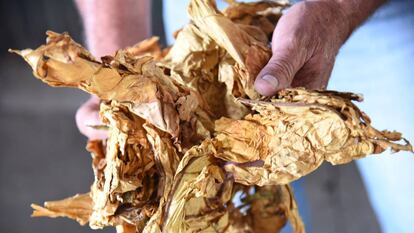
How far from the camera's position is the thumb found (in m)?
0.52

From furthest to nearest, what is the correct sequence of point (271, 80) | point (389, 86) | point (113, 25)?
1. point (113, 25)
2. point (389, 86)
3. point (271, 80)

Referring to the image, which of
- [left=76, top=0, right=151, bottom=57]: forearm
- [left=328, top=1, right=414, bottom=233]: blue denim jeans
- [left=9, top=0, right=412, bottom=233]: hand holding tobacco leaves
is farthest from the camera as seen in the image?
[left=76, top=0, right=151, bottom=57]: forearm

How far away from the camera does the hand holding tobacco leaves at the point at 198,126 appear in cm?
48

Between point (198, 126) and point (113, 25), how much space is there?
1.81 feet

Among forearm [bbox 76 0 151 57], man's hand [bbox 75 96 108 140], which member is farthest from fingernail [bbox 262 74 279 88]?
forearm [bbox 76 0 151 57]

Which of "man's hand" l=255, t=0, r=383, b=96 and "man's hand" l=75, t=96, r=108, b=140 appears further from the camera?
"man's hand" l=75, t=96, r=108, b=140

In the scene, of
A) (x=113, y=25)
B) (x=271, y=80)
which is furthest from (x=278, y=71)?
(x=113, y=25)

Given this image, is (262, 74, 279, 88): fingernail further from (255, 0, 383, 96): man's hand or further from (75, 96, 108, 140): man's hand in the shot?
(75, 96, 108, 140): man's hand

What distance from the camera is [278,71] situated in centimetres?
53

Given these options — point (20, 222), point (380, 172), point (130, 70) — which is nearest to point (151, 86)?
point (130, 70)

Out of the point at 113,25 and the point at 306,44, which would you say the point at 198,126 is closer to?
the point at 306,44

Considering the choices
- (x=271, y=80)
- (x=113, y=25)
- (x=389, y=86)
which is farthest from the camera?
(x=113, y=25)

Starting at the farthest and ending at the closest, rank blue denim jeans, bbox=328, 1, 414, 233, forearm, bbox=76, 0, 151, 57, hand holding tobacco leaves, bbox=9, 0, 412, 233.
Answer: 1. forearm, bbox=76, 0, 151, 57
2. blue denim jeans, bbox=328, 1, 414, 233
3. hand holding tobacco leaves, bbox=9, 0, 412, 233

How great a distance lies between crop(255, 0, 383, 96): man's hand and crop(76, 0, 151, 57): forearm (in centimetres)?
47
